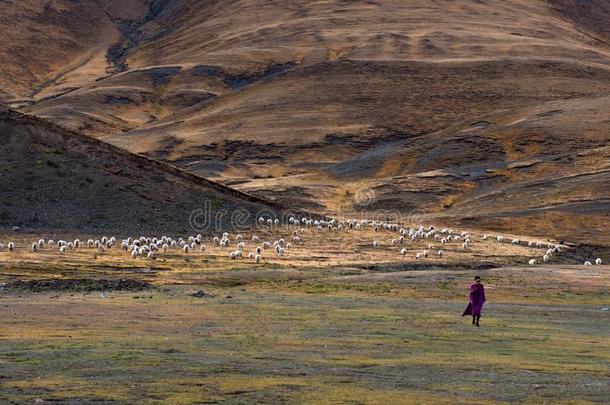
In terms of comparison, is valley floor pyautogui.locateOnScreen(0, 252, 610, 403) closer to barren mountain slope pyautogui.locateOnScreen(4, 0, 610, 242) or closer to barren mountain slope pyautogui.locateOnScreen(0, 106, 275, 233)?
barren mountain slope pyautogui.locateOnScreen(0, 106, 275, 233)

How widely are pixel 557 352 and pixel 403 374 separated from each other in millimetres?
5281

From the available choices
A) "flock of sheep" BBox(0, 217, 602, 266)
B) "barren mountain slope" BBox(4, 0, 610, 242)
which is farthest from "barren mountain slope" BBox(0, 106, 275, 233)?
"barren mountain slope" BBox(4, 0, 610, 242)

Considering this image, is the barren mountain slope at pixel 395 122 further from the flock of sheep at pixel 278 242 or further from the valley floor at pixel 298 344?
the valley floor at pixel 298 344

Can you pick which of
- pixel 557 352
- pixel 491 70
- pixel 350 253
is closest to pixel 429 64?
pixel 491 70

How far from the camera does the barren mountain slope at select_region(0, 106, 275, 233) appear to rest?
64812mm

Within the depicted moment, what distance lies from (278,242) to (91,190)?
13062 millimetres

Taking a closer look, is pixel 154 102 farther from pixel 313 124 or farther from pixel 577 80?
pixel 577 80

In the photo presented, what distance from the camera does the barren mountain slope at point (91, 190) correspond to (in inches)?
2552

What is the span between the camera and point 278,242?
60.8m

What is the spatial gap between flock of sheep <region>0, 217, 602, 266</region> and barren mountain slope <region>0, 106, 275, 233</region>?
10.5 feet

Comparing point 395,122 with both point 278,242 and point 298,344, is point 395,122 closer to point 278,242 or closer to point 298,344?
point 278,242

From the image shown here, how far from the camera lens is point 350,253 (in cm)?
6016

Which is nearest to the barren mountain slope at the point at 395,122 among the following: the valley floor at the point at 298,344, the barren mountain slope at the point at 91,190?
the barren mountain slope at the point at 91,190

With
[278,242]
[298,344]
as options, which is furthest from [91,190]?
[298,344]
